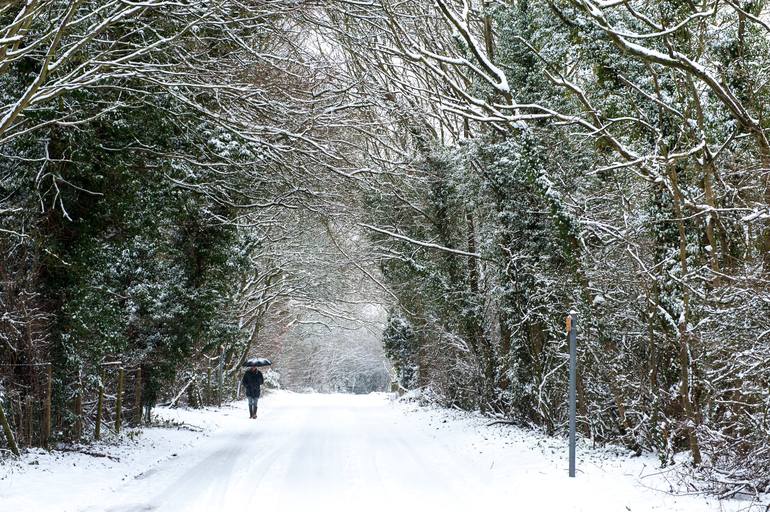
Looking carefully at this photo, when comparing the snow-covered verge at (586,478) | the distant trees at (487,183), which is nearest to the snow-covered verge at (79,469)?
the distant trees at (487,183)

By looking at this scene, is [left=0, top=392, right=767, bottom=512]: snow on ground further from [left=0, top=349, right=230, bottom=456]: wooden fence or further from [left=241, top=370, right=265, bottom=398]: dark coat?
[left=241, top=370, right=265, bottom=398]: dark coat

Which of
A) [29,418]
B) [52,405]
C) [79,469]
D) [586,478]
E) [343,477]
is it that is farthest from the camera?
[52,405]

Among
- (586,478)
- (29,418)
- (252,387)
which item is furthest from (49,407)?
(252,387)

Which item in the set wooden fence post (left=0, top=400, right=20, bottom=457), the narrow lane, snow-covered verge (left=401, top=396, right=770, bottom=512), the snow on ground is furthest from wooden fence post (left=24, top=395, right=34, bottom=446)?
snow-covered verge (left=401, top=396, right=770, bottom=512)

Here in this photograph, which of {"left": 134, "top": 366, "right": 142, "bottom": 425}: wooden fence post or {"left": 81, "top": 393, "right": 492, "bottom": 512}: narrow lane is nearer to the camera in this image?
{"left": 81, "top": 393, "right": 492, "bottom": 512}: narrow lane

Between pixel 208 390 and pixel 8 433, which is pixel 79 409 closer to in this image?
pixel 8 433

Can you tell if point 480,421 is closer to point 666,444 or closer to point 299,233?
point 666,444

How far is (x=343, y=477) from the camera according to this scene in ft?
34.0

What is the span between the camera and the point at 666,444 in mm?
9688

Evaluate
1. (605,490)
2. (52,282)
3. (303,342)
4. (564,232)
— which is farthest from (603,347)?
(303,342)

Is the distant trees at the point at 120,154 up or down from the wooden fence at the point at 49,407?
up

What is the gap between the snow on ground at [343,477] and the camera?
8102mm

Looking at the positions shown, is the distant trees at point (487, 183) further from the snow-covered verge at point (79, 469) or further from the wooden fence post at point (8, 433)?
the snow-covered verge at point (79, 469)

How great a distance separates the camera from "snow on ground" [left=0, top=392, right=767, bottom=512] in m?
8.10
